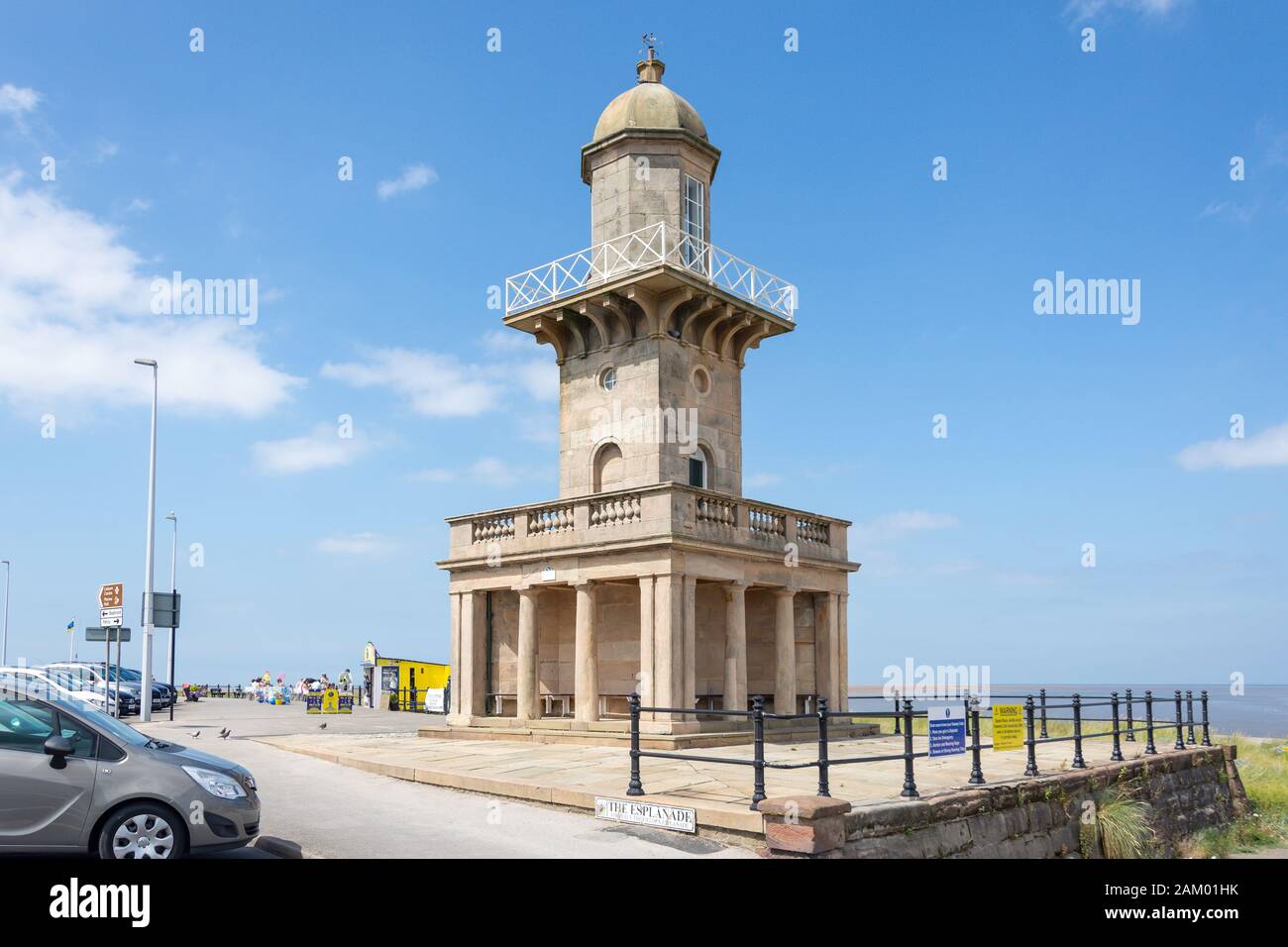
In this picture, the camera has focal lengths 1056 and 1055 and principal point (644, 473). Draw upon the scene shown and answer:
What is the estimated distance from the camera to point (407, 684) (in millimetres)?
42594

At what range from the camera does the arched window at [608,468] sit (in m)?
23.7

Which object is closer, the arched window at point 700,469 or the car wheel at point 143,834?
the car wheel at point 143,834

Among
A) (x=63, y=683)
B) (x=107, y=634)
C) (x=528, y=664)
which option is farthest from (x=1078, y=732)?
(x=63, y=683)

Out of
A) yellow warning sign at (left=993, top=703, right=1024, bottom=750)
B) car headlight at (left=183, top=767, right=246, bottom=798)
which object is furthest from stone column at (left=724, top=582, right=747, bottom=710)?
car headlight at (left=183, top=767, right=246, bottom=798)

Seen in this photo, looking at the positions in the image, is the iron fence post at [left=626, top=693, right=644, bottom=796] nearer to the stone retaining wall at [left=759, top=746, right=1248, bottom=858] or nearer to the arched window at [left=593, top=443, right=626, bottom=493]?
the stone retaining wall at [left=759, top=746, right=1248, bottom=858]

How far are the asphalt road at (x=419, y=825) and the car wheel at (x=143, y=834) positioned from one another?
3.16 feet

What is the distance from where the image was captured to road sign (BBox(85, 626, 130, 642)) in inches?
1128

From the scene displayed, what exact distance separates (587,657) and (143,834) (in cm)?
1263

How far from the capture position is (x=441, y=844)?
10219mm

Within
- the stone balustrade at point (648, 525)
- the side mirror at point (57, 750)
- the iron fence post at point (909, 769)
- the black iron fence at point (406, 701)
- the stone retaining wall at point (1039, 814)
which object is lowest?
the black iron fence at point (406, 701)

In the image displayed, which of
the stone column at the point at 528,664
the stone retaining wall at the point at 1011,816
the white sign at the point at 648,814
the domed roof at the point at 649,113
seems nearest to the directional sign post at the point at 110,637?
the stone column at the point at 528,664

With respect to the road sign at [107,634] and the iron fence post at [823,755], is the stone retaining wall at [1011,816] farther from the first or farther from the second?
the road sign at [107,634]
